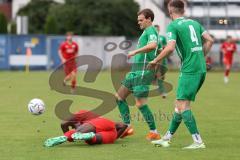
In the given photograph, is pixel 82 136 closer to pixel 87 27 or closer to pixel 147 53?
pixel 147 53

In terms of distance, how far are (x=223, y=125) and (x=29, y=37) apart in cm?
3770

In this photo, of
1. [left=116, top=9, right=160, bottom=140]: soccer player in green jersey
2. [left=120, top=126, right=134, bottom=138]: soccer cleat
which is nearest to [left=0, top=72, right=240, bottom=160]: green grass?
[left=120, top=126, right=134, bottom=138]: soccer cleat

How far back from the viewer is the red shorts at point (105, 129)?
11648 mm

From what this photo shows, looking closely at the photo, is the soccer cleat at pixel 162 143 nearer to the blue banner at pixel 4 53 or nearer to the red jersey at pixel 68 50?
the red jersey at pixel 68 50

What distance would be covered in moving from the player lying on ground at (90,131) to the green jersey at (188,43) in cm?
170

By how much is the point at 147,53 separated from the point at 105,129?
5.97 feet

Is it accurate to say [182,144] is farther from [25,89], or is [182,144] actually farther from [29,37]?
[29,37]

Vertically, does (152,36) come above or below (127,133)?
above

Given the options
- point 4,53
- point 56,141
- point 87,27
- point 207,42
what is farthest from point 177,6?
point 87,27

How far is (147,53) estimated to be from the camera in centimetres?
1271

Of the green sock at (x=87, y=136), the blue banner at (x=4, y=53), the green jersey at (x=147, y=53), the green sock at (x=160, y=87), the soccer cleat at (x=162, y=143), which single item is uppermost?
the green jersey at (x=147, y=53)

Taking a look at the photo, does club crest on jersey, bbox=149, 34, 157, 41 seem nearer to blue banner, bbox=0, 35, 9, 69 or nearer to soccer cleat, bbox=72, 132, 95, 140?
soccer cleat, bbox=72, 132, 95, 140

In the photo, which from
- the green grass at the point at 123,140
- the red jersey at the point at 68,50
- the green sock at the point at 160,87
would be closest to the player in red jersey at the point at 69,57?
the red jersey at the point at 68,50

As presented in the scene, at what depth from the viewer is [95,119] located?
38.8 ft
